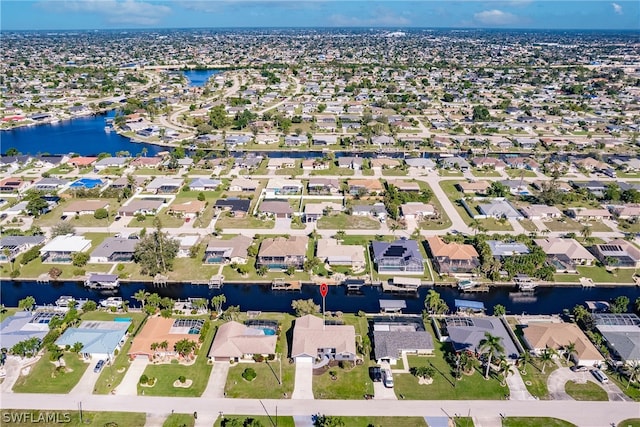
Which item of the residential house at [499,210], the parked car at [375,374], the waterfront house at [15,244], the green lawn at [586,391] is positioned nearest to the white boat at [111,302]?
the waterfront house at [15,244]

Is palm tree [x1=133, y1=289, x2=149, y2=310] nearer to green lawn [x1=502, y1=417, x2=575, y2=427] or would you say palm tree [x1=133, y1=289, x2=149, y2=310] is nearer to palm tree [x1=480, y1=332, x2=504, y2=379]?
palm tree [x1=480, y1=332, x2=504, y2=379]

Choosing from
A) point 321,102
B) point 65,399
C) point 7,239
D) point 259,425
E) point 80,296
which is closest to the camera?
point 259,425

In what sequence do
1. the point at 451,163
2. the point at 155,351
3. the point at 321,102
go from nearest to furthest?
the point at 155,351 < the point at 451,163 < the point at 321,102

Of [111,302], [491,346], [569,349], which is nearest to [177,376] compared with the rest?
[111,302]

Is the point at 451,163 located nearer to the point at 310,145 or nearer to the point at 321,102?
the point at 310,145

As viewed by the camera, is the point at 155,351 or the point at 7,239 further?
the point at 7,239

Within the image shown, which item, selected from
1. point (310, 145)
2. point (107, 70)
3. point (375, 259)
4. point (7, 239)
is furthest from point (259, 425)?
point (107, 70)

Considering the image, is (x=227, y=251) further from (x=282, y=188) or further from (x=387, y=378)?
(x=387, y=378)

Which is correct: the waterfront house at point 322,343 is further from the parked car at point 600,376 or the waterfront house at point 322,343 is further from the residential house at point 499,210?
the residential house at point 499,210
